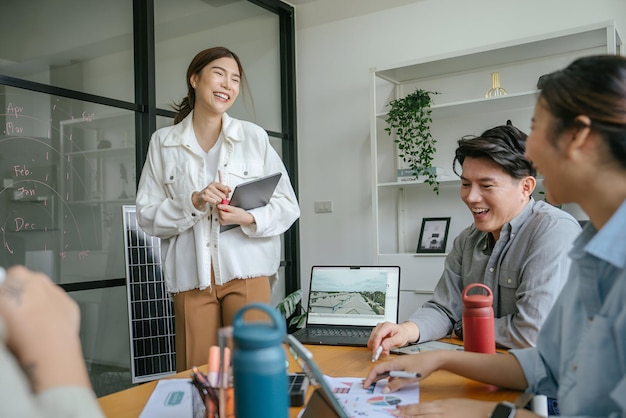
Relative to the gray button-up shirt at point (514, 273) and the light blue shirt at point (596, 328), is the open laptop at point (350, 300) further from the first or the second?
the light blue shirt at point (596, 328)

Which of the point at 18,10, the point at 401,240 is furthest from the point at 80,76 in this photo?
the point at 401,240

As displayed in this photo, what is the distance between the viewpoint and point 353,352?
1.39 metres

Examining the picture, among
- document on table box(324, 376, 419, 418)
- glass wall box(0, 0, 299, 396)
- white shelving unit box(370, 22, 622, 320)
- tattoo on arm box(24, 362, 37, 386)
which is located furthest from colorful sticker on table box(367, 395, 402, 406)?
white shelving unit box(370, 22, 622, 320)

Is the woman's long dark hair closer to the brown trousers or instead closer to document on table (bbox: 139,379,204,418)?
document on table (bbox: 139,379,204,418)

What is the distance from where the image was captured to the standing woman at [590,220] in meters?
0.79

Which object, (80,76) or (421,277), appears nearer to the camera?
(80,76)

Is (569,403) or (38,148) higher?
(38,148)

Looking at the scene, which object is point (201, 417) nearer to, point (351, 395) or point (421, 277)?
point (351, 395)

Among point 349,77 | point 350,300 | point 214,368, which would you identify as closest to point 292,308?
point 349,77

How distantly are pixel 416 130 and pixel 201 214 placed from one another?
2095mm

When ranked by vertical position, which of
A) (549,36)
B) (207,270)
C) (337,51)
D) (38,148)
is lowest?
(207,270)

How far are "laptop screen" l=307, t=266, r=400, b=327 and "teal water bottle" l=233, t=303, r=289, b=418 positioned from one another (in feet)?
3.04

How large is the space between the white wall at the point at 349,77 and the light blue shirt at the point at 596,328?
9.77 feet

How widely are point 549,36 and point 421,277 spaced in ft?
5.12
